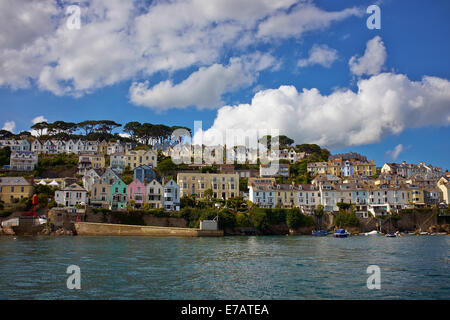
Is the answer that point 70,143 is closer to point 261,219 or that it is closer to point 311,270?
point 261,219

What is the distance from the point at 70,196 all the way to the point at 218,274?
49.7m

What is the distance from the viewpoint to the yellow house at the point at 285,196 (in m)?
76.5

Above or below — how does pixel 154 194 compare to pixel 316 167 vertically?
below

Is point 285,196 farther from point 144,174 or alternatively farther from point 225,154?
point 225,154

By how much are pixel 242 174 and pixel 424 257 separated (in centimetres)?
6369

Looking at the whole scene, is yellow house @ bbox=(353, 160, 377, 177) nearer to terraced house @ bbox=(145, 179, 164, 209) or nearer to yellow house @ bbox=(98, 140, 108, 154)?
terraced house @ bbox=(145, 179, 164, 209)

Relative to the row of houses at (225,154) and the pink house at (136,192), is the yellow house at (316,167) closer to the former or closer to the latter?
the row of houses at (225,154)

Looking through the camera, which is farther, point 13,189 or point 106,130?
point 106,130

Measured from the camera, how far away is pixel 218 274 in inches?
961

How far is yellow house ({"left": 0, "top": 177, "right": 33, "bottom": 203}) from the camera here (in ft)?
220

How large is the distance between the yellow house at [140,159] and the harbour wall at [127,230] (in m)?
35.4

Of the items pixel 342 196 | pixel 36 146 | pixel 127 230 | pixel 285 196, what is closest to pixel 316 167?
pixel 342 196

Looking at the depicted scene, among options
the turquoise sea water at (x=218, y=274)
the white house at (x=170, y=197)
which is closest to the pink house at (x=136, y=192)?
the white house at (x=170, y=197)
